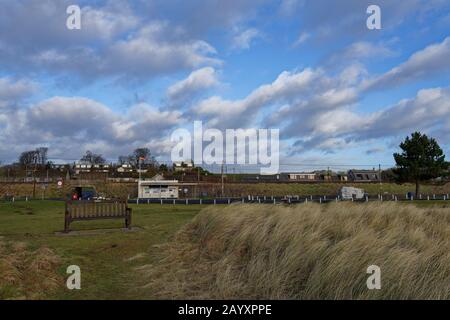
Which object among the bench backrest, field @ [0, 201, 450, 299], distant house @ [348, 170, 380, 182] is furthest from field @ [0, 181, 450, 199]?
field @ [0, 201, 450, 299]

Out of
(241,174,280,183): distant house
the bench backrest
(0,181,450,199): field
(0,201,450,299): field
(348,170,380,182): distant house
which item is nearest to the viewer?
(0,201,450,299): field

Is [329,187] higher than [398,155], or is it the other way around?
[398,155]

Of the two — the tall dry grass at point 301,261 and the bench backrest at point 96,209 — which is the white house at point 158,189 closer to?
the bench backrest at point 96,209

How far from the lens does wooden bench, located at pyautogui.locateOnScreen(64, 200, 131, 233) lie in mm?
11482

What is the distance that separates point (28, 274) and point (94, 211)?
6.26 m

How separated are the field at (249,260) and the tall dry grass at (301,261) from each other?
2 cm

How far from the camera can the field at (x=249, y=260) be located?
16.8ft

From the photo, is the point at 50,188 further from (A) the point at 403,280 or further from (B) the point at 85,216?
(A) the point at 403,280

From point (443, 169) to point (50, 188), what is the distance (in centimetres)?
5168

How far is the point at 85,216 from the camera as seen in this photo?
1174 cm

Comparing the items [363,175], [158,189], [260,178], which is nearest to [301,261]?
[158,189]

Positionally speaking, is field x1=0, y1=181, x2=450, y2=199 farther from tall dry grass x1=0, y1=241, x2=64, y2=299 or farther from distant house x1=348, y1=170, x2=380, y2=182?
tall dry grass x1=0, y1=241, x2=64, y2=299

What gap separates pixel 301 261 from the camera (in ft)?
19.2
